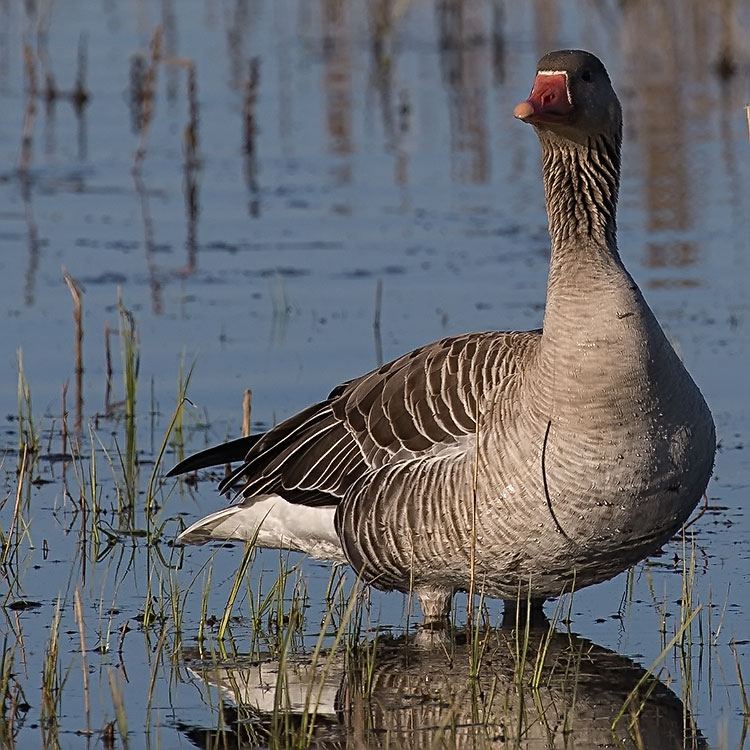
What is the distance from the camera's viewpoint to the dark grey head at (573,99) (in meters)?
6.17

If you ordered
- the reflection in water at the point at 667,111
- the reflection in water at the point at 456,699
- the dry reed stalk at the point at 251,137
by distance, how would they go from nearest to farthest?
the reflection in water at the point at 456,699
the reflection in water at the point at 667,111
the dry reed stalk at the point at 251,137

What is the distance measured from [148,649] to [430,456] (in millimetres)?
1340


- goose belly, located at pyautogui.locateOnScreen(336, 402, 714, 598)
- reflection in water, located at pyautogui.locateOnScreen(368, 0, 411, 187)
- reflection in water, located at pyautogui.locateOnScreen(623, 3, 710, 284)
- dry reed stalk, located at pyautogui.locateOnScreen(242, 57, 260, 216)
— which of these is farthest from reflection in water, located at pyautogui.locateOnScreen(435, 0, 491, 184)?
goose belly, located at pyautogui.locateOnScreen(336, 402, 714, 598)

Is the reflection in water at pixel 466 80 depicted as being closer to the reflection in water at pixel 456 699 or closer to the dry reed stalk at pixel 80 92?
the dry reed stalk at pixel 80 92

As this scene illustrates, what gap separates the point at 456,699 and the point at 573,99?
7.55ft

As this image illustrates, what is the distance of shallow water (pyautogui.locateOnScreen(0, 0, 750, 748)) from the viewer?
669 centimetres

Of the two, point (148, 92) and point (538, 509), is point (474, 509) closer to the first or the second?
point (538, 509)

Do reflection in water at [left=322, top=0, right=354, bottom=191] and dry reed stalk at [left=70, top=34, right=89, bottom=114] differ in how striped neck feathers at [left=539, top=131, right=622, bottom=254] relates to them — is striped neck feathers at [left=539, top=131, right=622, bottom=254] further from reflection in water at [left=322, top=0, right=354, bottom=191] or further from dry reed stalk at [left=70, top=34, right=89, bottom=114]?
dry reed stalk at [left=70, top=34, right=89, bottom=114]

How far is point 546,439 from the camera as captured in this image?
601 centimetres

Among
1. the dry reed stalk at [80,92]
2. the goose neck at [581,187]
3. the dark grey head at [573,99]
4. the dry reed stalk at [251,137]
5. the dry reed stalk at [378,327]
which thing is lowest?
the dry reed stalk at [378,327]

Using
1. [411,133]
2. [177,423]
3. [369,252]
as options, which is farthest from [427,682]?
[411,133]

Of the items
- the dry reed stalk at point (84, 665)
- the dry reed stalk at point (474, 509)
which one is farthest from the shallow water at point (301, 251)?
the dry reed stalk at point (474, 509)

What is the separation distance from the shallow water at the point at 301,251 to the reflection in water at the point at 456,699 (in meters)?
0.09

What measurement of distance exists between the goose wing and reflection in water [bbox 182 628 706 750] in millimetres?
820
